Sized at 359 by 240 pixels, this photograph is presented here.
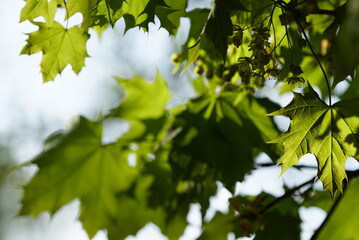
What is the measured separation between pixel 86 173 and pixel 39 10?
83 cm

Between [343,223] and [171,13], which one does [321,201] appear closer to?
[343,223]

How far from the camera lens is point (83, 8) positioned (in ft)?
3.70

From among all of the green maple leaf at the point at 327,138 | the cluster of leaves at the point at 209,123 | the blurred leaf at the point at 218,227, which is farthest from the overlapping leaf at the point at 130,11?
the blurred leaf at the point at 218,227

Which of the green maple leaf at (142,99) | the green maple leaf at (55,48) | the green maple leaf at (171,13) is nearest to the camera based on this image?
the green maple leaf at (171,13)

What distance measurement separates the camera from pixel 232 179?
1.45 m

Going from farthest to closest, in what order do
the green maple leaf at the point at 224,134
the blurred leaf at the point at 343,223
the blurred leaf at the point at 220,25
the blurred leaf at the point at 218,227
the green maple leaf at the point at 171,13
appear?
1. the blurred leaf at the point at 343,223
2. the blurred leaf at the point at 218,227
3. the green maple leaf at the point at 224,134
4. the green maple leaf at the point at 171,13
5. the blurred leaf at the point at 220,25

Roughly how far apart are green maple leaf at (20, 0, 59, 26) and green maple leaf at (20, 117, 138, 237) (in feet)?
2.34

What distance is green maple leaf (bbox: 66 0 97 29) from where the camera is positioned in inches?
43.9

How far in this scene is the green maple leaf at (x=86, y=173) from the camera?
1841 mm

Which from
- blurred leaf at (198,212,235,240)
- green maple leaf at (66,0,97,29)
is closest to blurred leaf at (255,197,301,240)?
blurred leaf at (198,212,235,240)

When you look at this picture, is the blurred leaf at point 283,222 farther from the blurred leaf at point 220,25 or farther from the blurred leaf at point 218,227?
the blurred leaf at point 220,25

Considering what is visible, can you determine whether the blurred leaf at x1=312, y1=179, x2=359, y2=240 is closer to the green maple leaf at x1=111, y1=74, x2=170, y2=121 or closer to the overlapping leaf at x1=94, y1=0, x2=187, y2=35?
the green maple leaf at x1=111, y1=74, x2=170, y2=121

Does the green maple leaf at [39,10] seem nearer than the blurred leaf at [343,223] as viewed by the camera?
Yes

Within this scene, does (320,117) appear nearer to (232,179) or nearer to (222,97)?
(232,179)
